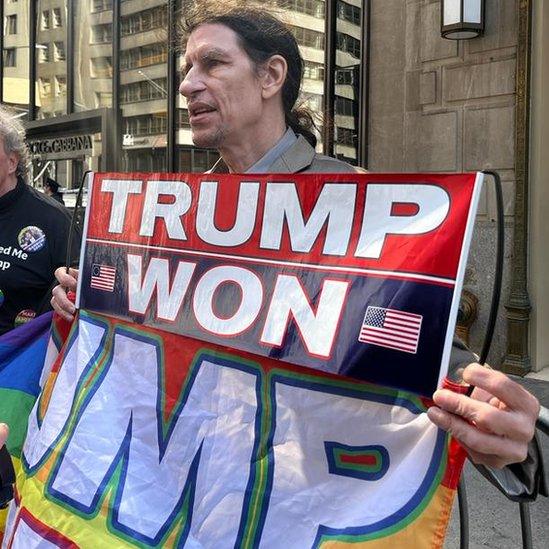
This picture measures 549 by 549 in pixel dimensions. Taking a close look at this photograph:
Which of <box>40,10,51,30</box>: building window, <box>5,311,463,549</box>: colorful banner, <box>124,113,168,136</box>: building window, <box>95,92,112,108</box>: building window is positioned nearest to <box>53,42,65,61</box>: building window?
<box>40,10,51,30</box>: building window

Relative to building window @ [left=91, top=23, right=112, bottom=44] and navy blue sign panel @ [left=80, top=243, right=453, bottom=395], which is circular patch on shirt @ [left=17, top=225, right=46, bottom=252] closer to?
navy blue sign panel @ [left=80, top=243, right=453, bottom=395]

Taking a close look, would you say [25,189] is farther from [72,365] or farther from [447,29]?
[447,29]

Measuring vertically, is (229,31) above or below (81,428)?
above

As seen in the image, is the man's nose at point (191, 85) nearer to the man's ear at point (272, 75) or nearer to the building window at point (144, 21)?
the man's ear at point (272, 75)

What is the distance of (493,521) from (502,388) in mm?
2787

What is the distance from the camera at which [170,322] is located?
1645mm

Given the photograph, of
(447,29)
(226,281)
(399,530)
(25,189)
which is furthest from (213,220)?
(447,29)

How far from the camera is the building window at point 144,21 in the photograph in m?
8.89

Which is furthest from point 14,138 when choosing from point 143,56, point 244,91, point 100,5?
point 100,5

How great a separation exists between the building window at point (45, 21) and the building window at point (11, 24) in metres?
1.17

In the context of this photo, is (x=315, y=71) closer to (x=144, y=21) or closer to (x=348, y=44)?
(x=348, y=44)


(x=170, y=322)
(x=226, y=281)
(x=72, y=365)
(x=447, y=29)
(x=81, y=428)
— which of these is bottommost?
(x=81, y=428)

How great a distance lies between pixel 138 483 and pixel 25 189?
68.3 inches

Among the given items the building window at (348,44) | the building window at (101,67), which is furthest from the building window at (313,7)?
the building window at (101,67)
